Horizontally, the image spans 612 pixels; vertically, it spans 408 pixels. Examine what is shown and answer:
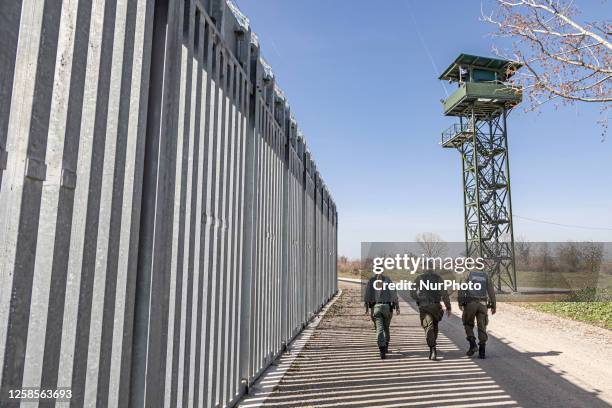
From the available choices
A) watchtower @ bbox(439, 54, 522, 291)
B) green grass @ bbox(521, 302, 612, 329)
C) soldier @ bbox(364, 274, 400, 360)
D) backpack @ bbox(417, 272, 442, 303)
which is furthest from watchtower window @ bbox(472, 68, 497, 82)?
soldier @ bbox(364, 274, 400, 360)

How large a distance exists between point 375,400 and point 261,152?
3.54 meters

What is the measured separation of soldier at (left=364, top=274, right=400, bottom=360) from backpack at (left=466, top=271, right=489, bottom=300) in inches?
61.9

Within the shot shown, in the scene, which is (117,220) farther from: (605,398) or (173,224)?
(605,398)

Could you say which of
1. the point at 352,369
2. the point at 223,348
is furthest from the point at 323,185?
the point at 223,348

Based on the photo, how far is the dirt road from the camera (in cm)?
508

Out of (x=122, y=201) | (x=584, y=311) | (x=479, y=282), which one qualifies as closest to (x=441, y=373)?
(x=479, y=282)

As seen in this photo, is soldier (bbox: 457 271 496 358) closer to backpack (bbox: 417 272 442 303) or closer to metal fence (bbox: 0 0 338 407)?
backpack (bbox: 417 272 442 303)

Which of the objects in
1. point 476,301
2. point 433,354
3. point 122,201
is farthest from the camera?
point 476,301

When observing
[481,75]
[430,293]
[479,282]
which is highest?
[481,75]

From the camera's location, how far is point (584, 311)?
50.1 feet

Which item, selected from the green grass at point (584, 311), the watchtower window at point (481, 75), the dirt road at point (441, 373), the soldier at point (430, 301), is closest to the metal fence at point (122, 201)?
the dirt road at point (441, 373)

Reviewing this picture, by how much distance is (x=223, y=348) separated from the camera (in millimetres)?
4211

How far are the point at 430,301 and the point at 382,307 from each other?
90cm

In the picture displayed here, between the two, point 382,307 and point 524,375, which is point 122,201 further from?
point 524,375
